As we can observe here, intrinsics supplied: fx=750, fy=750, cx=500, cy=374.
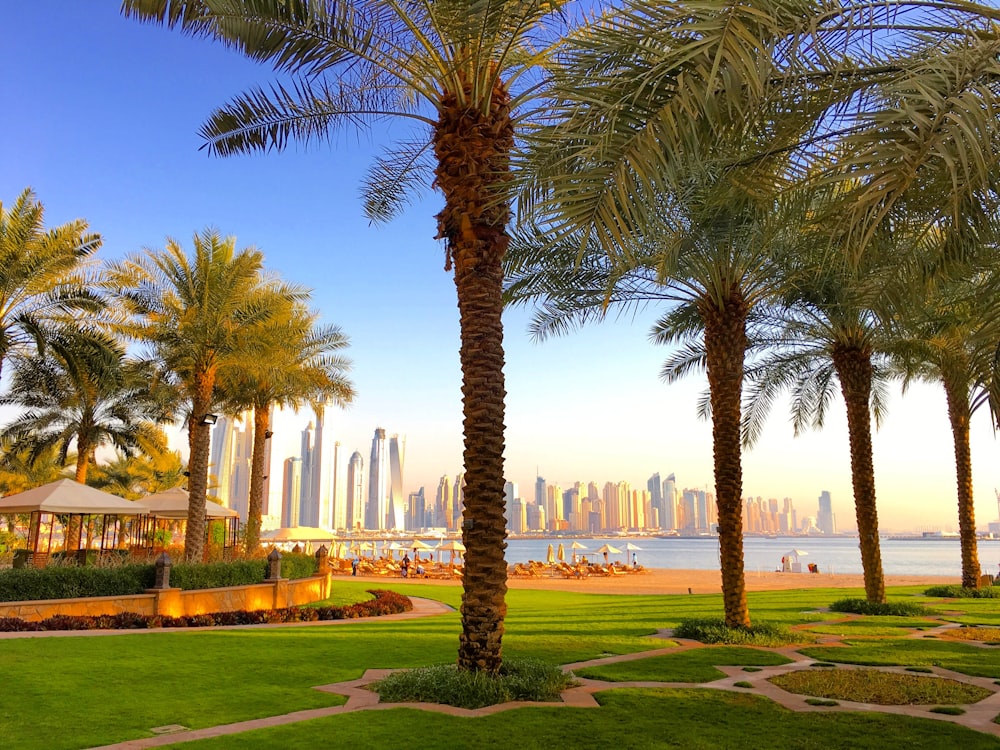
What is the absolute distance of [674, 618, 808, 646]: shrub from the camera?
43.3ft

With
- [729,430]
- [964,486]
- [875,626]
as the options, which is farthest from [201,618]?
[964,486]

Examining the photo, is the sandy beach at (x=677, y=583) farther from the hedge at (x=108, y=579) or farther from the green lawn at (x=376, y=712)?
the green lawn at (x=376, y=712)

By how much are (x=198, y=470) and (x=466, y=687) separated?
15.0 meters

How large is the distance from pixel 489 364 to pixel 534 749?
4.51 meters

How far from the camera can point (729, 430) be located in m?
14.2

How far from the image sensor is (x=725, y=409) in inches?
561

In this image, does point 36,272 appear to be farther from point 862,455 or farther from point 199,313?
point 862,455

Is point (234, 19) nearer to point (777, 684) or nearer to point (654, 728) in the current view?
point (654, 728)

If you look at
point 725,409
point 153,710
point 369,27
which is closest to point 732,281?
point 725,409

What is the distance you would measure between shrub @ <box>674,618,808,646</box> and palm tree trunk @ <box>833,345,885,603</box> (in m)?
5.67

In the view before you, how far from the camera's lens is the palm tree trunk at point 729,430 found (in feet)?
45.6

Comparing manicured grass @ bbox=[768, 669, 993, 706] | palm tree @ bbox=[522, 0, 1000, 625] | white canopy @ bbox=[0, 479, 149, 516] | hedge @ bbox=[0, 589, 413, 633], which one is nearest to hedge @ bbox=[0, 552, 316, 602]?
hedge @ bbox=[0, 589, 413, 633]

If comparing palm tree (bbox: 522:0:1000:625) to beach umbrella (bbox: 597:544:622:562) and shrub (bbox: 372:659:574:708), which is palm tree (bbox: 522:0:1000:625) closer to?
shrub (bbox: 372:659:574:708)

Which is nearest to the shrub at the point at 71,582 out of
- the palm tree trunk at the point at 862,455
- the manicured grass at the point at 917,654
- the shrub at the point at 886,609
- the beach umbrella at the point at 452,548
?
the manicured grass at the point at 917,654
